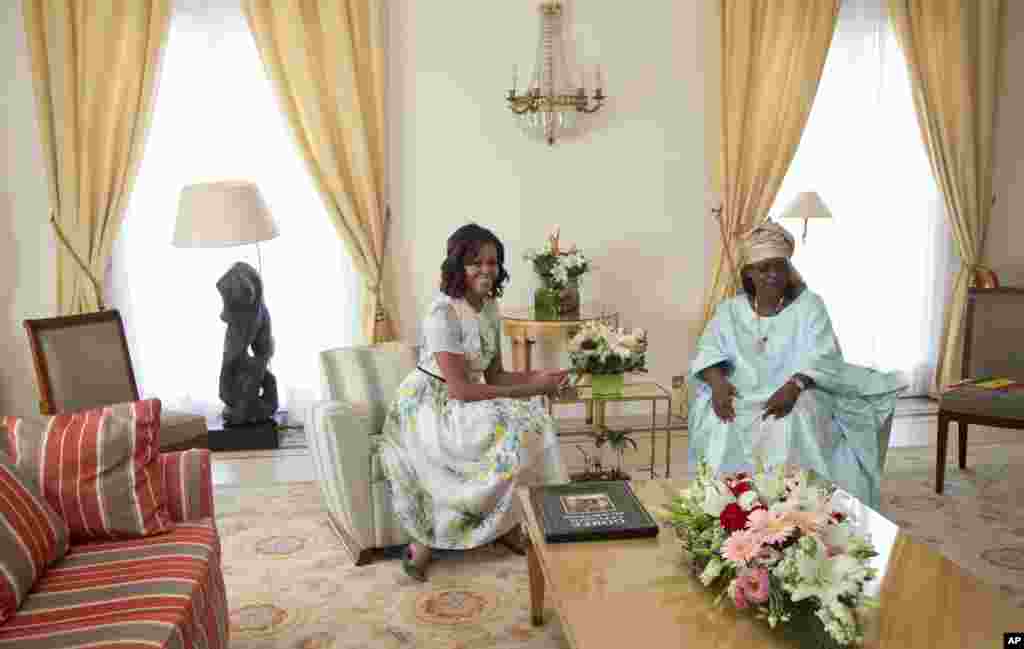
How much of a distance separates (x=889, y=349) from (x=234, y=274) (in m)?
4.51

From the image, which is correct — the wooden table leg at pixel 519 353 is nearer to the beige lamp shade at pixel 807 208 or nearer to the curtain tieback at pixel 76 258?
the beige lamp shade at pixel 807 208

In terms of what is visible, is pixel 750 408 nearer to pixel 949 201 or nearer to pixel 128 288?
pixel 949 201

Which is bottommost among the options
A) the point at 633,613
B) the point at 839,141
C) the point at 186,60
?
the point at 633,613

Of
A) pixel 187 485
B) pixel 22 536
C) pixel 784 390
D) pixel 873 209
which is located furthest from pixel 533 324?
pixel 22 536

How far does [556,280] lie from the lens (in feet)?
14.6

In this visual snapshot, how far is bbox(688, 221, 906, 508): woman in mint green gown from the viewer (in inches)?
126

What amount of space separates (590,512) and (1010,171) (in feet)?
15.8

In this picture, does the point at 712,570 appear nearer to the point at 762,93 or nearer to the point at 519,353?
the point at 519,353

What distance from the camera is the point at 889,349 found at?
560 centimetres

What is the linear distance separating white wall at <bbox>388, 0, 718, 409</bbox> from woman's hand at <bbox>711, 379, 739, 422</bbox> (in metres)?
1.90

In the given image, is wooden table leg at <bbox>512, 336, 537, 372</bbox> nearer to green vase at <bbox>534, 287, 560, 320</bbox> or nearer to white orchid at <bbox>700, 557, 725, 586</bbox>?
green vase at <bbox>534, 287, 560, 320</bbox>

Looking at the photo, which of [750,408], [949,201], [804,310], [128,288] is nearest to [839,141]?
[949,201]

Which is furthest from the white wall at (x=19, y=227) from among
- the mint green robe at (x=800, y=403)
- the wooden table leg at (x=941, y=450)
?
the wooden table leg at (x=941, y=450)

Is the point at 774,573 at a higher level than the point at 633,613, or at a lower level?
higher
